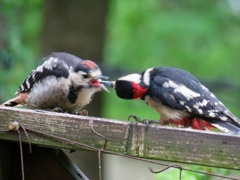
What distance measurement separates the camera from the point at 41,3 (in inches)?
354

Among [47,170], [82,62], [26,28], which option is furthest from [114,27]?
[47,170]

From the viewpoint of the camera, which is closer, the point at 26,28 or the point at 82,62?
the point at 82,62

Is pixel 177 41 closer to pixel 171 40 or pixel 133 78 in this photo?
pixel 171 40

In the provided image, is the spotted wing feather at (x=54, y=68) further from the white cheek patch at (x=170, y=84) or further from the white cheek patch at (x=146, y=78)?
the white cheek patch at (x=170, y=84)

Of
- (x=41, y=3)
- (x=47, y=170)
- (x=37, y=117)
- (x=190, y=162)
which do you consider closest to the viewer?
(x=190, y=162)

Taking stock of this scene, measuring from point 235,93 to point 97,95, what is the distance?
2618 millimetres

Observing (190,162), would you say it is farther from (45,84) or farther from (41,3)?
(41,3)

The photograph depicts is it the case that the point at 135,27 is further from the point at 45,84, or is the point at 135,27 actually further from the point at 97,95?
A: the point at 45,84

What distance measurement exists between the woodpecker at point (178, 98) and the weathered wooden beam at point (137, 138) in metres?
1.28

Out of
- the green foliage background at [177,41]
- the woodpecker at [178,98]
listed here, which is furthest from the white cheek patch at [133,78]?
the green foliage background at [177,41]

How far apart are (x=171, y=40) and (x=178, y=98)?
262 inches

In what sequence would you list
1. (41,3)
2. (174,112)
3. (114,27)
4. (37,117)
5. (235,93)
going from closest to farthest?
(37,117) < (174,112) < (41,3) < (235,93) < (114,27)

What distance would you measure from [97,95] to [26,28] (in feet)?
7.67

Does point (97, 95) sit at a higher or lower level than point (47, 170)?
lower
